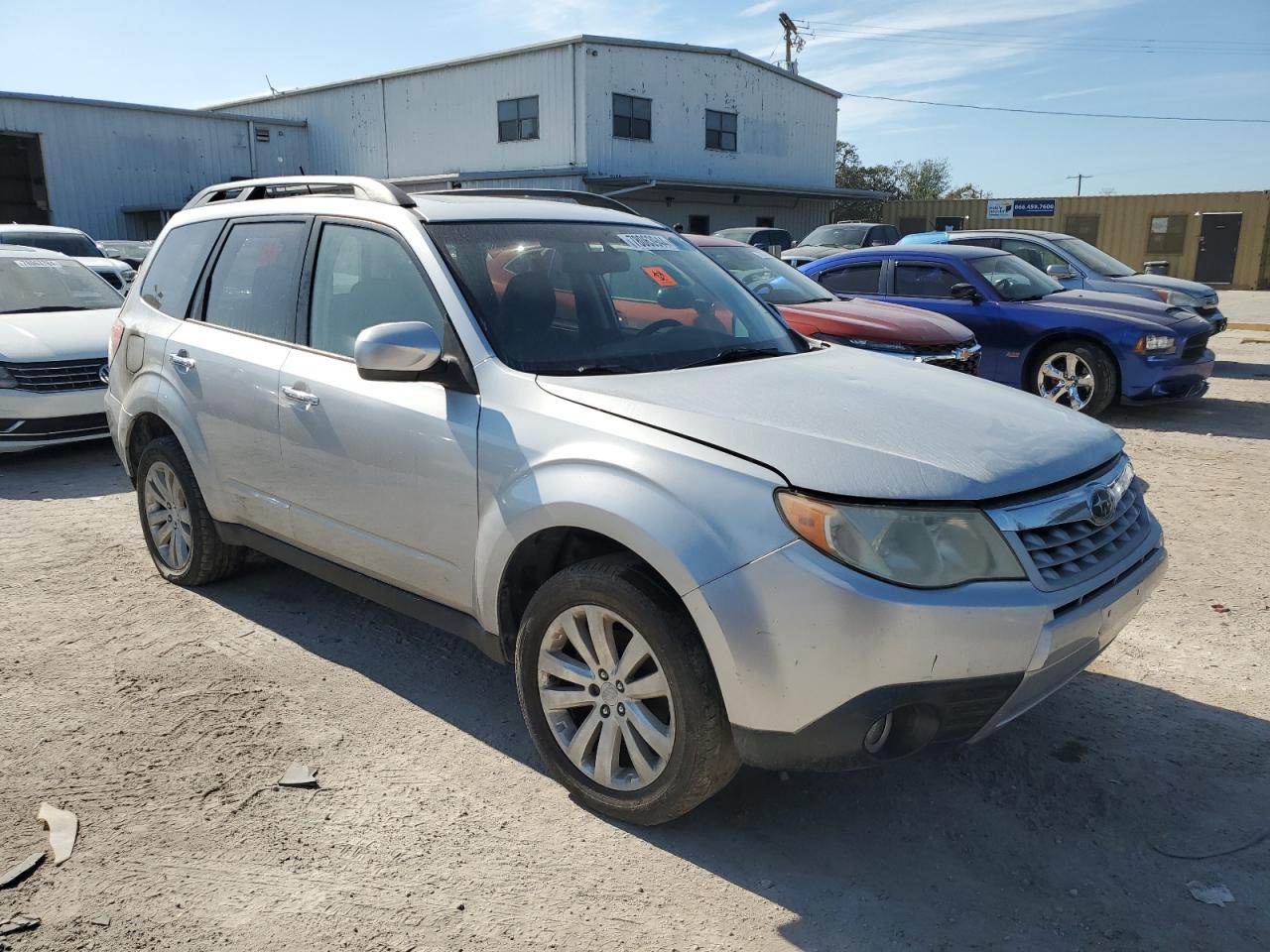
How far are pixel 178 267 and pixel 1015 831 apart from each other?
4347 millimetres

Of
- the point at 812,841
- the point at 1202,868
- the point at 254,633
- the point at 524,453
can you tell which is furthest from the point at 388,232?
the point at 1202,868

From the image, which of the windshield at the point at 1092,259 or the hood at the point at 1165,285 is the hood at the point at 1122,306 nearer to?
the hood at the point at 1165,285

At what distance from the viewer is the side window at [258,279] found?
4.02m

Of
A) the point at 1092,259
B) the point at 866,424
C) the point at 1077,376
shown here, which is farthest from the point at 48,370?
the point at 1092,259

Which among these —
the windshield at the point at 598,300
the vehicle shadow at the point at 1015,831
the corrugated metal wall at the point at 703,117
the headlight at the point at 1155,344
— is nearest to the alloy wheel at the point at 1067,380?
the headlight at the point at 1155,344

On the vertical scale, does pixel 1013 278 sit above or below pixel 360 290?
below

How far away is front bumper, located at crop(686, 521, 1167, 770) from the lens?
7.87ft

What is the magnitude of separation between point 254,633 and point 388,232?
1.94 m

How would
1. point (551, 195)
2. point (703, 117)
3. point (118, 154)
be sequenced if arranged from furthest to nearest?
point (703, 117)
point (118, 154)
point (551, 195)

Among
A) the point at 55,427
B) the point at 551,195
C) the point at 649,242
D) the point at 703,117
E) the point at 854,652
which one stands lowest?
the point at 55,427

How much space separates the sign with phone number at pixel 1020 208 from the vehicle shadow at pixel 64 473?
32632 mm

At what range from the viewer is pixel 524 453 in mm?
2977

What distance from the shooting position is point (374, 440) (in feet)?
11.3

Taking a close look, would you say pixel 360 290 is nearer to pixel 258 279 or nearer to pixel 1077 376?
pixel 258 279
